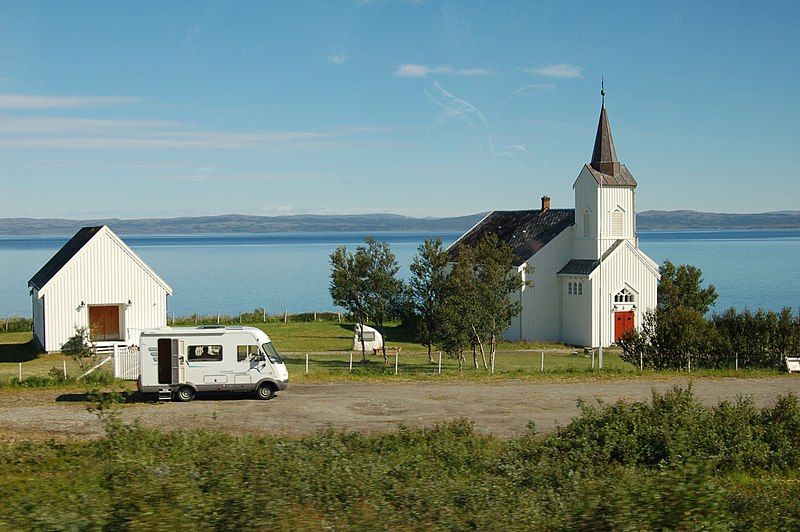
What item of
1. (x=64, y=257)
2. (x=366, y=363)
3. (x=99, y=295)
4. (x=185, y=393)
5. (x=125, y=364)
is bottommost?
(x=366, y=363)

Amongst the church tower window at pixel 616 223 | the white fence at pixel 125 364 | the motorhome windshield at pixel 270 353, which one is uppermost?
the church tower window at pixel 616 223

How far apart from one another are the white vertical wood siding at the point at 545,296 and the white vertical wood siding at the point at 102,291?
19835mm

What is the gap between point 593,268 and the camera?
48.2m

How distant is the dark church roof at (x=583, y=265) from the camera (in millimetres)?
48438

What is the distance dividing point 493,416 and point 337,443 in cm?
670

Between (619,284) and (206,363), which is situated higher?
(619,284)

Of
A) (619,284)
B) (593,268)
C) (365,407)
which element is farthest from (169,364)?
(619,284)

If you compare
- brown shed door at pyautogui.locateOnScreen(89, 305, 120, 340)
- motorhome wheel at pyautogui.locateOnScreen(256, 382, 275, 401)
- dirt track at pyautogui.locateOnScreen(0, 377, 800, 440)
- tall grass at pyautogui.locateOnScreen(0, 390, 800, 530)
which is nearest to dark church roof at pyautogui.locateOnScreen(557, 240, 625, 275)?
dirt track at pyautogui.locateOnScreen(0, 377, 800, 440)

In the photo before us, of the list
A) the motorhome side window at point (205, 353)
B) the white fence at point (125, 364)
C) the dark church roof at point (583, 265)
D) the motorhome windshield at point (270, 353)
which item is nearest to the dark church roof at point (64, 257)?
the white fence at point (125, 364)

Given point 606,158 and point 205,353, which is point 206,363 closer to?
point 205,353

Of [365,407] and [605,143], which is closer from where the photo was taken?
[365,407]

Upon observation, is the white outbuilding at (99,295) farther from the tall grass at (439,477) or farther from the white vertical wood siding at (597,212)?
the tall grass at (439,477)

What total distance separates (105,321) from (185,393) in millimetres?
21156

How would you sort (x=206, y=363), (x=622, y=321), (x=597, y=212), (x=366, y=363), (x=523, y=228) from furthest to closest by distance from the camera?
(x=523, y=228), (x=597, y=212), (x=622, y=321), (x=366, y=363), (x=206, y=363)
